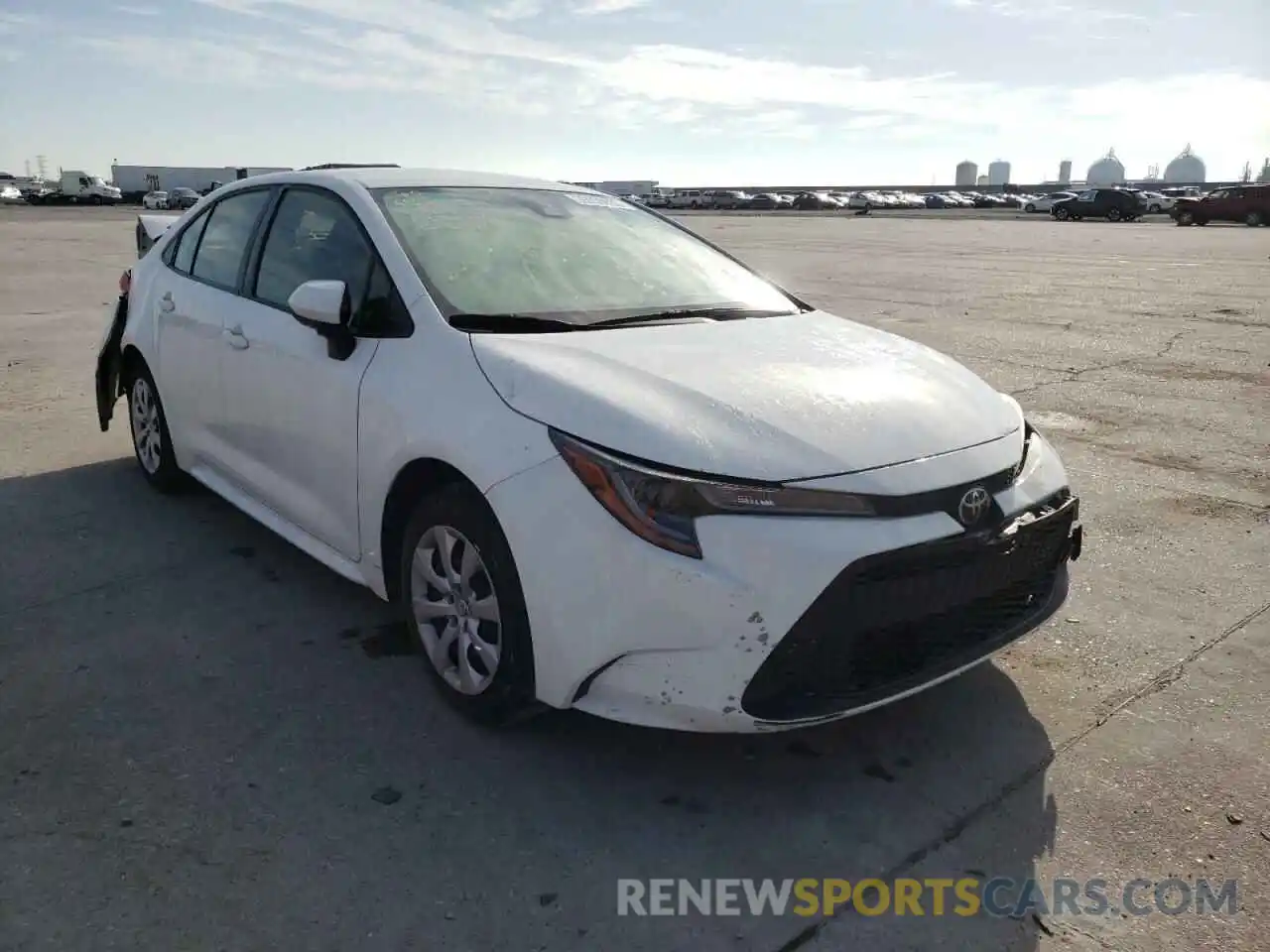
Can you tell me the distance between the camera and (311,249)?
385 cm

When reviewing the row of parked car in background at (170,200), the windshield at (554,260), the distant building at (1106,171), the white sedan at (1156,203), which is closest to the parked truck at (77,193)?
the row of parked car in background at (170,200)

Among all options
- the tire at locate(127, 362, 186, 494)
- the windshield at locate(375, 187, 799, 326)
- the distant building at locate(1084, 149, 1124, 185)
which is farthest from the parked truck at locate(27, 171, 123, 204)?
the distant building at locate(1084, 149, 1124, 185)

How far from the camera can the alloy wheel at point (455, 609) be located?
286cm

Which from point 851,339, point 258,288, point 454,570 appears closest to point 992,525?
point 851,339

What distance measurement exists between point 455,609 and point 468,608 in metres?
0.08

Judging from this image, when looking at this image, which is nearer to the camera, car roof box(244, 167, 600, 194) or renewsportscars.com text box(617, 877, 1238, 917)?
renewsportscars.com text box(617, 877, 1238, 917)

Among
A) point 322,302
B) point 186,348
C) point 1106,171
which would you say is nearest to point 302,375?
point 322,302

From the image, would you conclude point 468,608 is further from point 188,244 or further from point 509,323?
point 188,244

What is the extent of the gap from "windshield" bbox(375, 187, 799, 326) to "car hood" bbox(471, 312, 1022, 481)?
10.5 inches

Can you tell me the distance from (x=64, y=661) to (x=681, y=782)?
2084 millimetres

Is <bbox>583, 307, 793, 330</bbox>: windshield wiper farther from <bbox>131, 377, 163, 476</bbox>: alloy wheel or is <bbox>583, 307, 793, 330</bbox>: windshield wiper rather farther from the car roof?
<bbox>131, 377, 163, 476</bbox>: alloy wheel

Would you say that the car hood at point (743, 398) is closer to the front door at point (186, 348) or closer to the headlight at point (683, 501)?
the headlight at point (683, 501)

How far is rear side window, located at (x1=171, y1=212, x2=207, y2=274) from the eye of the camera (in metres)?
4.80

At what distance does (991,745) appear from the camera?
2979 mm
